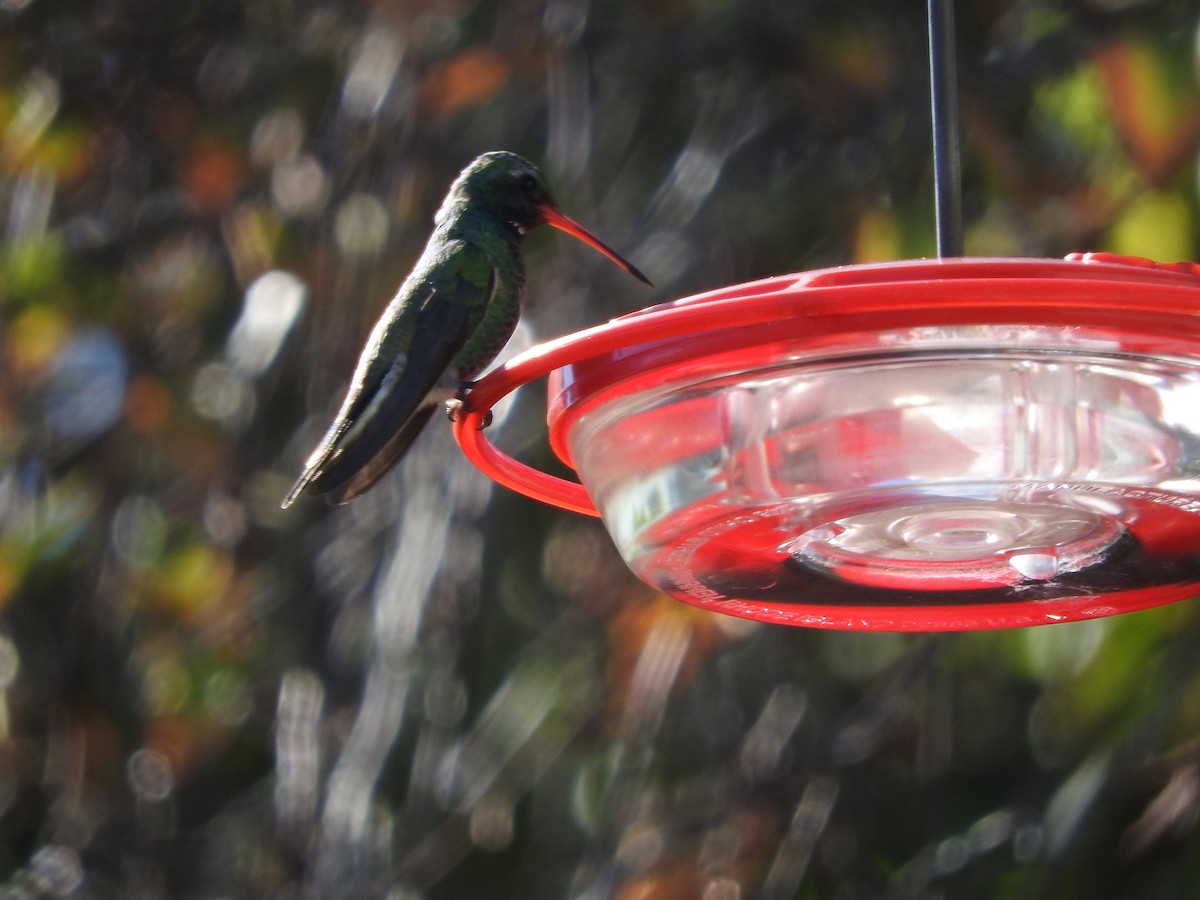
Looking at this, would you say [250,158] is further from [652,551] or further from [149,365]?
[652,551]

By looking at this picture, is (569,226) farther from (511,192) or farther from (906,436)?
(906,436)

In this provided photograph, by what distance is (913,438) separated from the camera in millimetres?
1297

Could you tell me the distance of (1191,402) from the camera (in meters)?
1.30

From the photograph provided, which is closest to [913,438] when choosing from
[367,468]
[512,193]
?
[367,468]

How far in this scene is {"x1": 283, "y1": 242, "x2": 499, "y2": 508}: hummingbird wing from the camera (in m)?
1.88

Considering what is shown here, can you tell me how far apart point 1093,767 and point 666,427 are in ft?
6.08

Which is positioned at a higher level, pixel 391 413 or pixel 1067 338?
pixel 1067 338

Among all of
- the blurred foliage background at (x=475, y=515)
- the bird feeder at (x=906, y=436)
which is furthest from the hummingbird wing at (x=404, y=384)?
the blurred foliage background at (x=475, y=515)

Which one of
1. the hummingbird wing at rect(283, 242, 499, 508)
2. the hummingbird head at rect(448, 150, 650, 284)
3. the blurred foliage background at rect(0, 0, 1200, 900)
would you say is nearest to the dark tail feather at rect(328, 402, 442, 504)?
the hummingbird wing at rect(283, 242, 499, 508)

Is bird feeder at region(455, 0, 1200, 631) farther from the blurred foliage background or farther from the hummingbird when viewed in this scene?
the blurred foliage background

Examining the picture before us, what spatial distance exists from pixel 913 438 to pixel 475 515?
2.44 m

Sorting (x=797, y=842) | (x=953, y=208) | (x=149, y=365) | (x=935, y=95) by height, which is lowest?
(x=797, y=842)

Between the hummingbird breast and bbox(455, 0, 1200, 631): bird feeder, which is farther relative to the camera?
the hummingbird breast

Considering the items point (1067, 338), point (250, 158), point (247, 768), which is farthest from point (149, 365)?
point (1067, 338)
